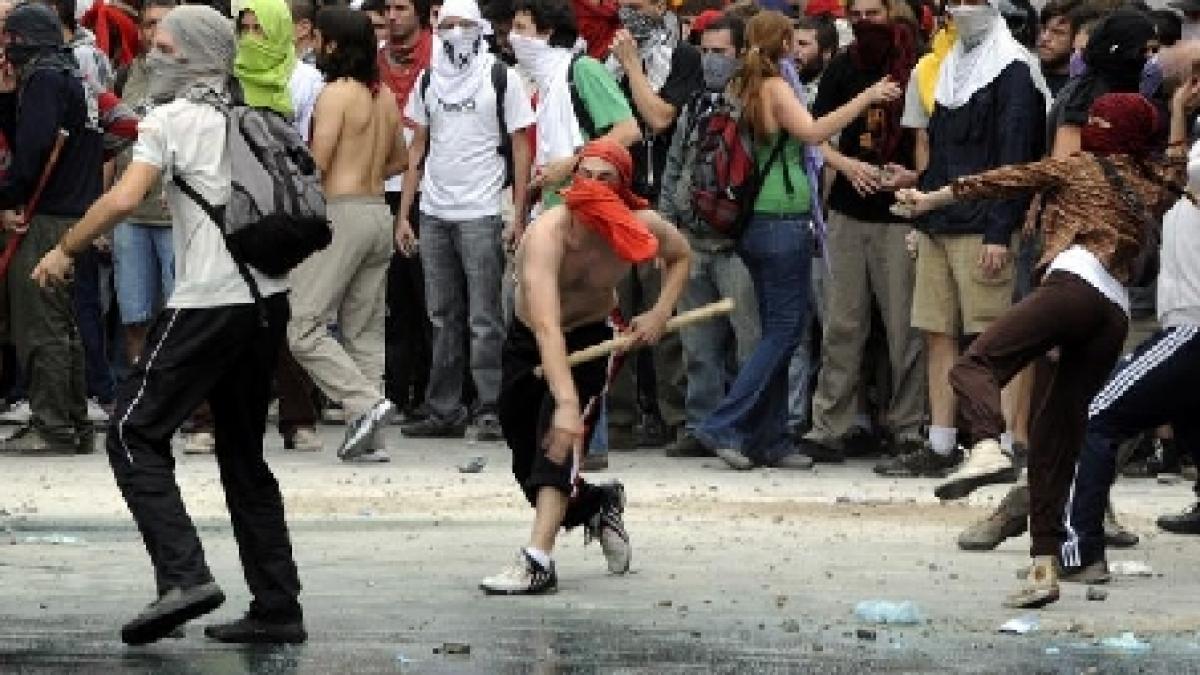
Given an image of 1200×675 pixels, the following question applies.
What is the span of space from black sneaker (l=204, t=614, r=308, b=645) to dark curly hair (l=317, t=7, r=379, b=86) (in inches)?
280

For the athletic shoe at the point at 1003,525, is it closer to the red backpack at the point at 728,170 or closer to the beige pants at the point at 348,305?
the red backpack at the point at 728,170

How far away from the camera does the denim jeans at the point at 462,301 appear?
59.3ft

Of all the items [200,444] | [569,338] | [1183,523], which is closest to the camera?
[569,338]

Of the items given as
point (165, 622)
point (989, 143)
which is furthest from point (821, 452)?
point (165, 622)

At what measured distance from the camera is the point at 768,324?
1695cm

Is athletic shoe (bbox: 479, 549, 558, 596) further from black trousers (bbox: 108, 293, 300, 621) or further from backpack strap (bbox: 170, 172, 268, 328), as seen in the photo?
backpack strap (bbox: 170, 172, 268, 328)

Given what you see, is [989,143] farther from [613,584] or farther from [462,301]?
[613,584]

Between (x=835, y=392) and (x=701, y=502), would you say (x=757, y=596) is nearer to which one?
(x=701, y=502)

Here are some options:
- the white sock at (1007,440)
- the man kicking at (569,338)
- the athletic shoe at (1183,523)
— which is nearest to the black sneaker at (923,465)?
the white sock at (1007,440)

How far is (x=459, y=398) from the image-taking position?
18500 millimetres

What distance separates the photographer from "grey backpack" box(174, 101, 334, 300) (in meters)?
10.8

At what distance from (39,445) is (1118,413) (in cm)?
691

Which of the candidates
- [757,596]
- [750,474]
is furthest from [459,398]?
[757,596]

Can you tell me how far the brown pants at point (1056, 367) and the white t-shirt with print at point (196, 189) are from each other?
2.87 m
